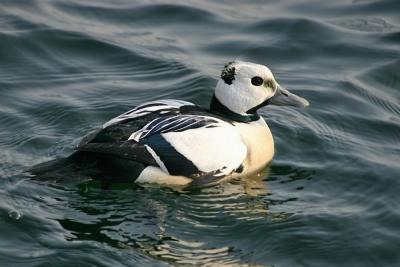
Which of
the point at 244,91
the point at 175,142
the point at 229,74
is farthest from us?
the point at 244,91

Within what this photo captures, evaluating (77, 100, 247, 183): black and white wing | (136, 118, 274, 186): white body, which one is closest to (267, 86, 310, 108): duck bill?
(136, 118, 274, 186): white body

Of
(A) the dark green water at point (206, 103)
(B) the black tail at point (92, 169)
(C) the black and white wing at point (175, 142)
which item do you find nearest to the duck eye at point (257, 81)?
(C) the black and white wing at point (175, 142)

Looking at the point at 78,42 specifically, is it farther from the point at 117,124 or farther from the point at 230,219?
the point at 230,219

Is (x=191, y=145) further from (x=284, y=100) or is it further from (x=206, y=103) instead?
(x=206, y=103)

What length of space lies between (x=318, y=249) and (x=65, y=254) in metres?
2.22

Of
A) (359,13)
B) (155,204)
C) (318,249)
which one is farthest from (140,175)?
(359,13)

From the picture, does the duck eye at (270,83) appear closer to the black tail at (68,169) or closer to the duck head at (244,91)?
the duck head at (244,91)

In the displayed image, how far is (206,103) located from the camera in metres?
12.8

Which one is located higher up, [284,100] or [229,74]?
[229,74]

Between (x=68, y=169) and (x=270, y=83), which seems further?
(x=270, y=83)

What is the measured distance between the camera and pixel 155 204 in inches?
386

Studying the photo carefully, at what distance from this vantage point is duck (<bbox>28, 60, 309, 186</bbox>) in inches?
388

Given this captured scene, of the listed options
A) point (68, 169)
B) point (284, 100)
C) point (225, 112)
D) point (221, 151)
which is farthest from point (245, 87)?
point (68, 169)

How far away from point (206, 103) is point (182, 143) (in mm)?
2862
